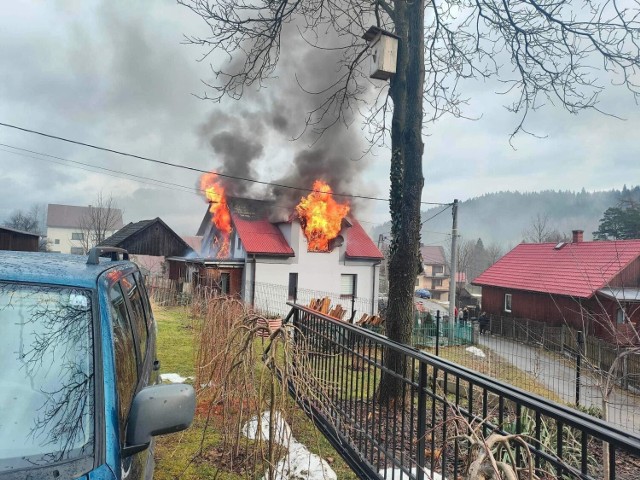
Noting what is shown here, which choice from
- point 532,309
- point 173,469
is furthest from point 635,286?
point 173,469

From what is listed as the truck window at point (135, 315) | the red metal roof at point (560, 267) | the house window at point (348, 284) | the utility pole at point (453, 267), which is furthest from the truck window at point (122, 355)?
the house window at point (348, 284)

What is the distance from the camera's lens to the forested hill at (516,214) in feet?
400

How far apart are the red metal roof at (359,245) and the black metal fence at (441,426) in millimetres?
18151

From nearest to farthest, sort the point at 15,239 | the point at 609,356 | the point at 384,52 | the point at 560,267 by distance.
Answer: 1. the point at 384,52
2. the point at 609,356
3. the point at 15,239
4. the point at 560,267

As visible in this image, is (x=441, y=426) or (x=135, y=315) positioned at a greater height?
(x=135, y=315)

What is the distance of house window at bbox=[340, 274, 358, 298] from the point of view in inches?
943

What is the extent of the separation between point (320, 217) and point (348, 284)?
15.4 ft

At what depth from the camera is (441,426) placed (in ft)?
11.9

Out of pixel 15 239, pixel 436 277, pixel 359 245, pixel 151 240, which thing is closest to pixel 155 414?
pixel 359 245

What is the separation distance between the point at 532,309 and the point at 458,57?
22142 mm

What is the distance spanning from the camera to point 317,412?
427cm

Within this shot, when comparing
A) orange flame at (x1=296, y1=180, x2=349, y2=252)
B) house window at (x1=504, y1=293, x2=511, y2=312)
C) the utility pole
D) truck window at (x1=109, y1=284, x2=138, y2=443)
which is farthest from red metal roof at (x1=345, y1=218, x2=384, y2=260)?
truck window at (x1=109, y1=284, x2=138, y2=443)

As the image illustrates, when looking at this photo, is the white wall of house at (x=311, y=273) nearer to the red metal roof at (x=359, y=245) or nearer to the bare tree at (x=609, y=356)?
the red metal roof at (x=359, y=245)

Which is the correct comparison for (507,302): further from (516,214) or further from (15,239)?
(516,214)
